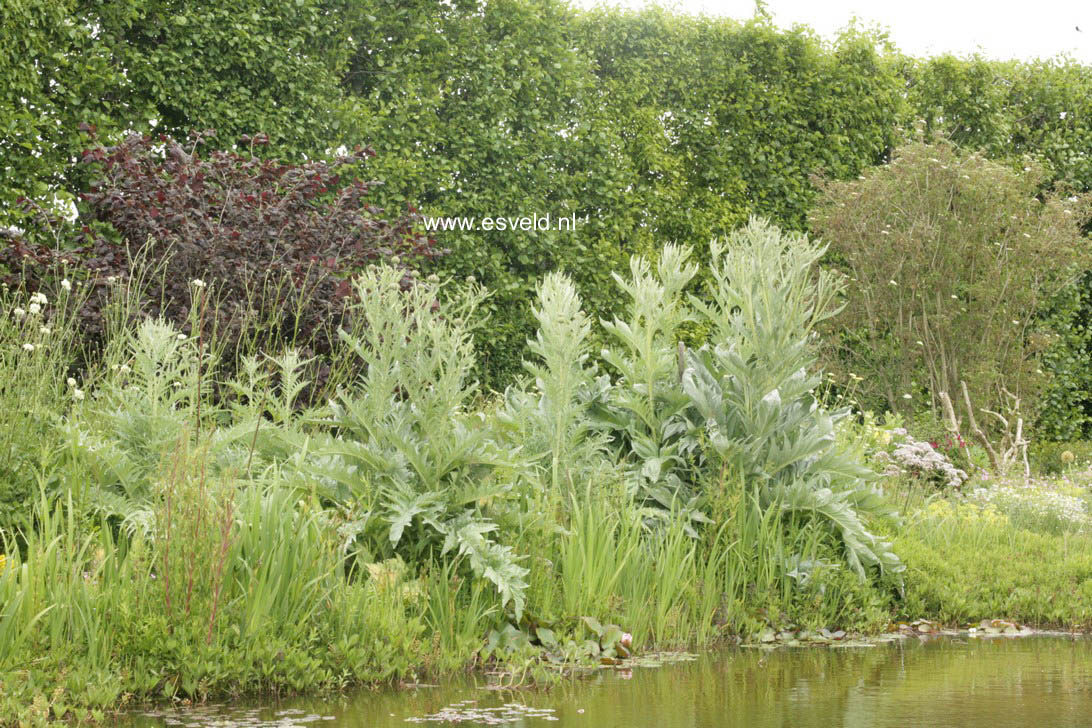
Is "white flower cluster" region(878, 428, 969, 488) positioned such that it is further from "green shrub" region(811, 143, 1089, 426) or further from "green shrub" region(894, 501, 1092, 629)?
"green shrub" region(811, 143, 1089, 426)

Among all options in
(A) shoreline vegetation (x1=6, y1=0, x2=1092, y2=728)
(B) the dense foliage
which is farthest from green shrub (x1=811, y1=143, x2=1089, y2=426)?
(B) the dense foliage

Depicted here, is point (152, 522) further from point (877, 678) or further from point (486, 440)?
point (877, 678)

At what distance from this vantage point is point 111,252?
6.78 m

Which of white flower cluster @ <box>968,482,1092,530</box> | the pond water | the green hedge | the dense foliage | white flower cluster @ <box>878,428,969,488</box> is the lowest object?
the pond water

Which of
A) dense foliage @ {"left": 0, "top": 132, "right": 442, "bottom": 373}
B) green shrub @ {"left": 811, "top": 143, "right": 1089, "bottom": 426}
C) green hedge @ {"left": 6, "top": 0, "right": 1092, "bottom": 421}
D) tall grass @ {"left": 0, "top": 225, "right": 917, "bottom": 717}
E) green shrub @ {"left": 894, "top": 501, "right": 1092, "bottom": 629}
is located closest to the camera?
tall grass @ {"left": 0, "top": 225, "right": 917, "bottom": 717}

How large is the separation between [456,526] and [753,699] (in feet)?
3.78

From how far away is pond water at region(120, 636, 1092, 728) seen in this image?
3035 millimetres

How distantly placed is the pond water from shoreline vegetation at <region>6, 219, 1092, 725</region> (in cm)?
17

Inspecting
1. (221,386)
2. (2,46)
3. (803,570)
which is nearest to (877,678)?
(803,570)

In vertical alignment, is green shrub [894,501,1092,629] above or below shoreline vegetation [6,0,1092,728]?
below

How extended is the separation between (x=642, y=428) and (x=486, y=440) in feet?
2.93

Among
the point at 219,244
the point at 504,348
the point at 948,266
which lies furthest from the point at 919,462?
the point at 219,244

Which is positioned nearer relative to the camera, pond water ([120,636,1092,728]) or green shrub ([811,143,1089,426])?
pond water ([120,636,1092,728])

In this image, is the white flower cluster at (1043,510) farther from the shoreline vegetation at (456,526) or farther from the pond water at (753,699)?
the pond water at (753,699)
